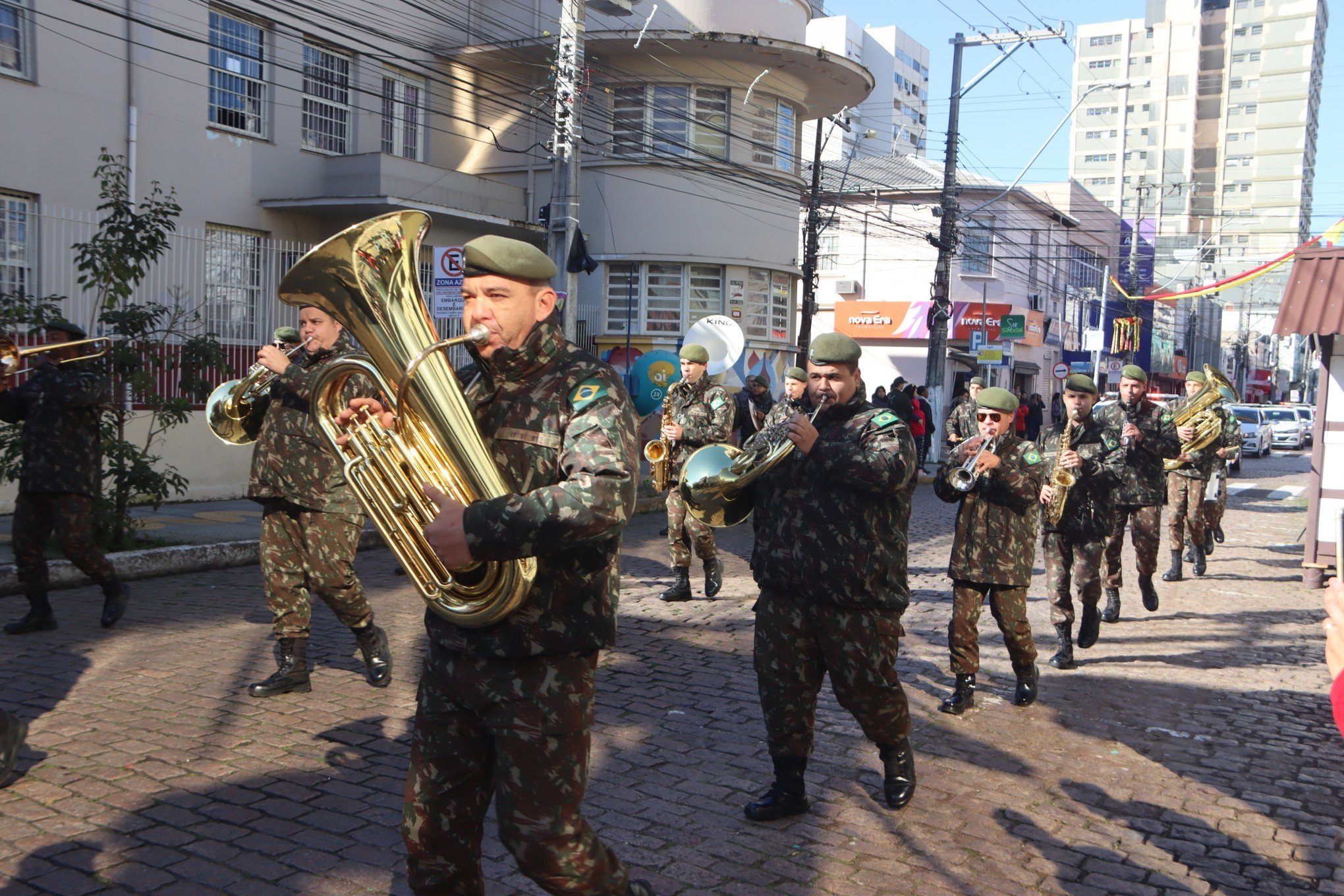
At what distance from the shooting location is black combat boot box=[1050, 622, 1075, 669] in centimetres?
721

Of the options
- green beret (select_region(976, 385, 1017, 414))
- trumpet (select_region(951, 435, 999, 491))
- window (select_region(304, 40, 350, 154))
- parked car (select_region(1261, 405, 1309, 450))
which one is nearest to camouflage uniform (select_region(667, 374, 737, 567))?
green beret (select_region(976, 385, 1017, 414))

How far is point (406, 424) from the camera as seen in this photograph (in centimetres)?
268

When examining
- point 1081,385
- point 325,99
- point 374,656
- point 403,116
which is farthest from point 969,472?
point 403,116

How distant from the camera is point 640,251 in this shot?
2059 cm

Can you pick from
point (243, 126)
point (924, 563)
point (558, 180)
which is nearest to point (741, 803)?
point (924, 563)

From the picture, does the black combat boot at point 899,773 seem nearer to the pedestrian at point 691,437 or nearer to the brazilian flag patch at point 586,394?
the brazilian flag patch at point 586,394

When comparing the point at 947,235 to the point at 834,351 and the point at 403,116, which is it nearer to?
the point at 403,116

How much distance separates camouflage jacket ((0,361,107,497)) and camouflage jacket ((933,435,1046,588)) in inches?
202

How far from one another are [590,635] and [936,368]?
22215 millimetres

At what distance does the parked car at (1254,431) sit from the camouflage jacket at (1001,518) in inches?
1188

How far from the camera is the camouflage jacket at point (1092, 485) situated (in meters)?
7.32

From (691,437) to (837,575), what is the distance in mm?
Result: 4860

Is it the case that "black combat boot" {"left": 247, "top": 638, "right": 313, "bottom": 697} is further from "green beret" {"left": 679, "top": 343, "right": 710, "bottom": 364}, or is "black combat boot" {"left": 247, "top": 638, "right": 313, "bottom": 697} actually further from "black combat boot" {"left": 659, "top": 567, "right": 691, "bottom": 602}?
"green beret" {"left": 679, "top": 343, "right": 710, "bottom": 364}

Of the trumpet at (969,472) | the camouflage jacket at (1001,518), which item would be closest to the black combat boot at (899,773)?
the camouflage jacket at (1001,518)
